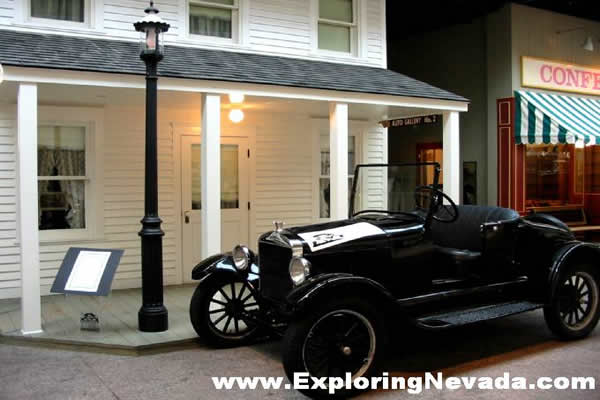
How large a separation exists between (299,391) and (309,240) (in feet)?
4.17

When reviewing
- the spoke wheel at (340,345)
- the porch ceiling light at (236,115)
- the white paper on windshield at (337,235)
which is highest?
the porch ceiling light at (236,115)

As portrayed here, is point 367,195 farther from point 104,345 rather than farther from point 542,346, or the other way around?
point 104,345

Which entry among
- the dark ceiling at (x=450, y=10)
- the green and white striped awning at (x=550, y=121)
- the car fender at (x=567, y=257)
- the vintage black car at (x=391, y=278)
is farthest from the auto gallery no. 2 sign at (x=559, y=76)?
the car fender at (x=567, y=257)

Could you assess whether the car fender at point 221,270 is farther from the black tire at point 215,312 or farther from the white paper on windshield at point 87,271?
the white paper on windshield at point 87,271

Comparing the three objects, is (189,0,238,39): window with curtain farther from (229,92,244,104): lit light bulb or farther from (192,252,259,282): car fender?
(192,252,259,282): car fender

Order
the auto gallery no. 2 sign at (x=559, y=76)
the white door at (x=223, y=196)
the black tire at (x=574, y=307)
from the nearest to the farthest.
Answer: the black tire at (x=574, y=307)
the white door at (x=223, y=196)
the auto gallery no. 2 sign at (x=559, y=76)

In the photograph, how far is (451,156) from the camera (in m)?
9.31

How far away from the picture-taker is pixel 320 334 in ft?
15.5

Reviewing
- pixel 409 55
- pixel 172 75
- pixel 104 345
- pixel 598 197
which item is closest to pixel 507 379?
pixel 104 345

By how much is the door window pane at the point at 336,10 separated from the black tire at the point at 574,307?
240 inches

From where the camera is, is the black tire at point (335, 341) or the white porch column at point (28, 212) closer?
the black tire at point (335, 341)

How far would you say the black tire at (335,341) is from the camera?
Result: 4543 mm

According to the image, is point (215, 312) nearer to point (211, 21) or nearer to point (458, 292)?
point (458, 292)

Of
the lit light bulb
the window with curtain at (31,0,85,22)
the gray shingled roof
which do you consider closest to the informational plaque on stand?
the gray shingled roof
